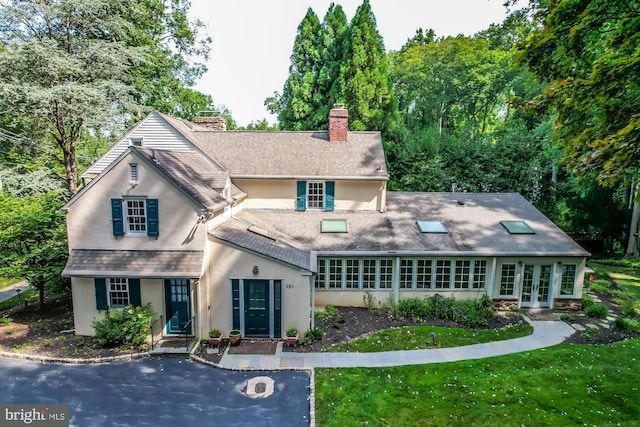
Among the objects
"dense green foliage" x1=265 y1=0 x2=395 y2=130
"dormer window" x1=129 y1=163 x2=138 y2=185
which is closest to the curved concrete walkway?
"dormer window" x1=129 y1=163 x2=138 y2=185

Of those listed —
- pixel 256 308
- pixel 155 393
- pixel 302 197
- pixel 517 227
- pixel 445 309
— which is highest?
pixel 302 197

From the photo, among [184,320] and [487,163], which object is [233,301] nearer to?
[184,320]

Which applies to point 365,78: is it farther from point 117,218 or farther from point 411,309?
point 117,218

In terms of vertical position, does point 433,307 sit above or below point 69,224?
below

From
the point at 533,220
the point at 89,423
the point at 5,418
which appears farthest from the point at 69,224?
the point at 533,220

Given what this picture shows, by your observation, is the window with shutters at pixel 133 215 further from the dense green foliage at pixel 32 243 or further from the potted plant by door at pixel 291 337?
the potted plant by door at pixel 291 337

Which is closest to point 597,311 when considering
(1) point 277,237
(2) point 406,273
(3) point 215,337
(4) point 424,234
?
(4) point 424,234

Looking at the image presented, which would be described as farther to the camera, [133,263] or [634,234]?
[634,234]

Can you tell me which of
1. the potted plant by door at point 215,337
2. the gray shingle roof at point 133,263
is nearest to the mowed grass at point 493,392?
the potted plant by door at point 215,337
